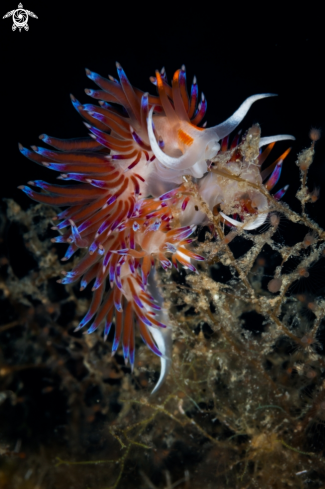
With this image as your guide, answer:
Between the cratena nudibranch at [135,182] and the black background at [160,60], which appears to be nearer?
the cratena nudibranch at [135,182]

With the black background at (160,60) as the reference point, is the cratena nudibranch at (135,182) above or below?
below

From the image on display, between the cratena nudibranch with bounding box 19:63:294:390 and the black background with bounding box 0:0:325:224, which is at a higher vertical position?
the black background with bounding box 0:0:325:224

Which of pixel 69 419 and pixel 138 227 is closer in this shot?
pixel 138 227

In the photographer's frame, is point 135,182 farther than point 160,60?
No

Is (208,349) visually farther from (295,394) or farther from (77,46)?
(77,46)

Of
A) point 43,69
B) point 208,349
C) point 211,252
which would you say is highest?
point 43,69

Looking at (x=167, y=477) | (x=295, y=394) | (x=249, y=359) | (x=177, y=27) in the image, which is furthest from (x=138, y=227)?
(x=177, y=27)

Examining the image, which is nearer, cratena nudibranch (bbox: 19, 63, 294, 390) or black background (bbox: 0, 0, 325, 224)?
cratena nudibranch (bbox: 19, 63, 294, 390)

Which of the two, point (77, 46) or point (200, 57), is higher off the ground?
point (77, 46)
